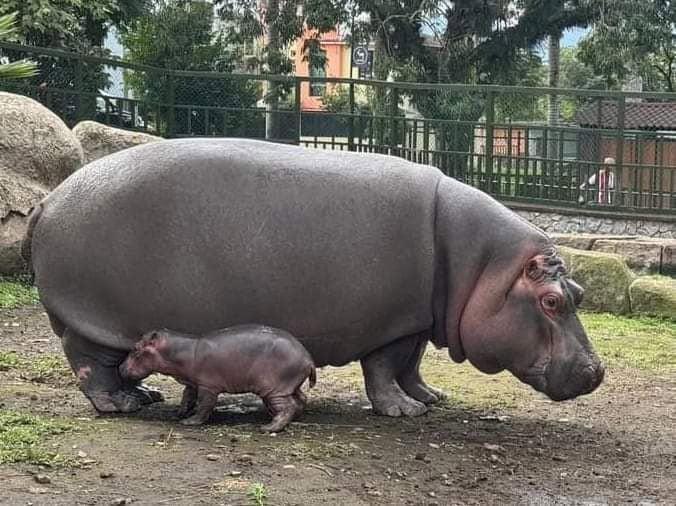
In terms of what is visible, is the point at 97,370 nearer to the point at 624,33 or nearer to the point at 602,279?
the point at 602,279

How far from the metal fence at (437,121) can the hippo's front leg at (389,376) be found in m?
8.04

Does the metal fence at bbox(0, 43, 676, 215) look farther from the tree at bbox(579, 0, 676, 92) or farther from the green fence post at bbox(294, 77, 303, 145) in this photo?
the tree at bbox(579, 0, 676, 92)

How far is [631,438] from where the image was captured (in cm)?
628

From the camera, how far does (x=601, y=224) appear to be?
1547 centimetres

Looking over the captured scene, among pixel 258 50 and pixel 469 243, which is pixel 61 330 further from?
pixel 258 50

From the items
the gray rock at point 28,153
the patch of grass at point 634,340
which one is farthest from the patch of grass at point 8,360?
the patch of grass at point 634,340

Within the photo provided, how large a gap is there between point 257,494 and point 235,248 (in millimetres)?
1588

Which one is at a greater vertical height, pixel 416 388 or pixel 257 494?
pixel 257 494

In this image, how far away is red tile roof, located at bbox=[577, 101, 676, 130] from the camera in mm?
15898

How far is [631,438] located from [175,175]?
8.79 feet

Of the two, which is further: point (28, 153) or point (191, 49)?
point (191, 49)

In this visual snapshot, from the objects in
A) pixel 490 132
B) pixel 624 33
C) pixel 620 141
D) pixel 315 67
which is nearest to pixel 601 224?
pixel 620 141

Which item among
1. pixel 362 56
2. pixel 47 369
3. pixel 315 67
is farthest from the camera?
pixel 315 67

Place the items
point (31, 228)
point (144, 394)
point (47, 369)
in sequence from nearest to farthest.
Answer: point (31, 228) → point (144, 394) → point (47, 369)
